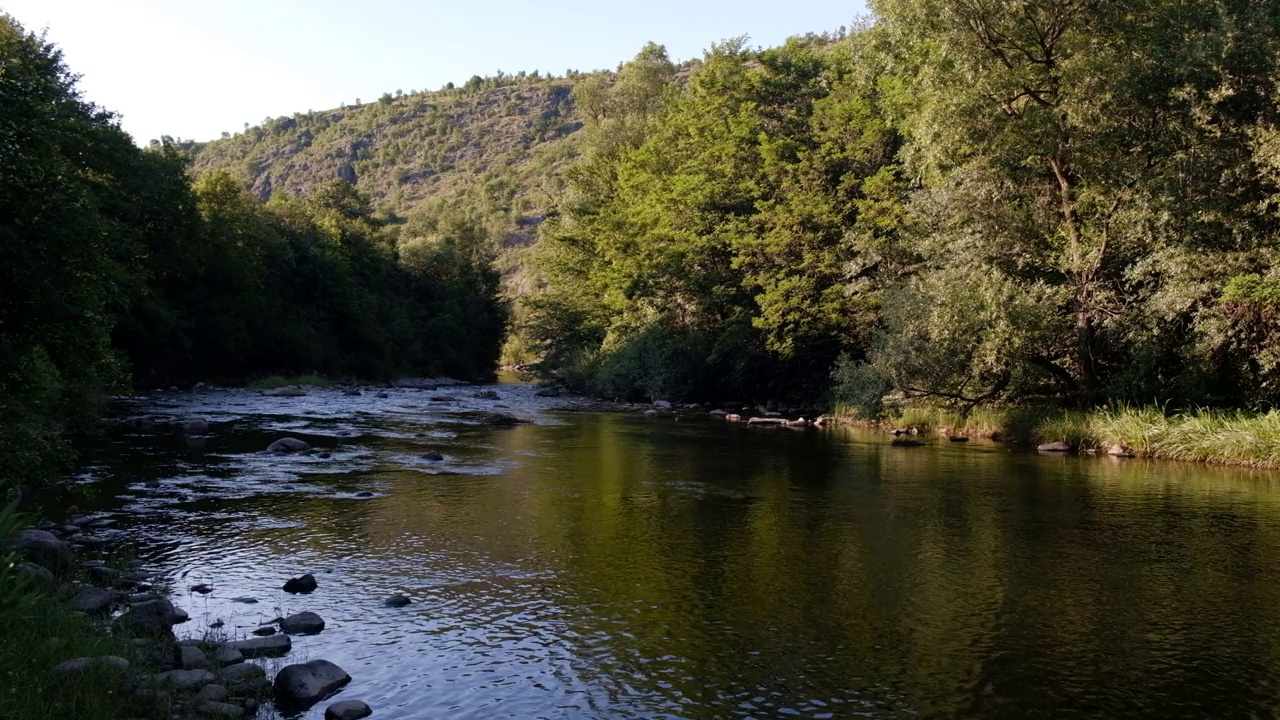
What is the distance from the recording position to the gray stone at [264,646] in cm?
990

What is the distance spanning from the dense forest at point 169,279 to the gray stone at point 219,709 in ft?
22.7

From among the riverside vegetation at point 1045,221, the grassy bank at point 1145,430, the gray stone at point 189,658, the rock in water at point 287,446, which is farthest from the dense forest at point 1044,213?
the gray stone at point 189,658

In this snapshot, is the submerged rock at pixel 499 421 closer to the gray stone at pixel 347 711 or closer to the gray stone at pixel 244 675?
the gray stone at pixel 244 675

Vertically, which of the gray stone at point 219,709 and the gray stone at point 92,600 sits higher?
the gray stone at point 92,600

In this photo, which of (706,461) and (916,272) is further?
(916,272)

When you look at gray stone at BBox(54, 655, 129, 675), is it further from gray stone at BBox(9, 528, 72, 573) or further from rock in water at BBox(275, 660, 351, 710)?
gray stone at BBox(9, 528, 72, 573)

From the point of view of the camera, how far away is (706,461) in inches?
1036

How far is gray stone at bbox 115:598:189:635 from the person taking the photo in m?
10.1

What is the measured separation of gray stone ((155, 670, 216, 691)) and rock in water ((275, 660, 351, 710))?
63 centimetres

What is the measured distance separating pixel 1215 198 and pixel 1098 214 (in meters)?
3.73

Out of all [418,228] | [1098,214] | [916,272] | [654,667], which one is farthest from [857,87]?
[418,228]

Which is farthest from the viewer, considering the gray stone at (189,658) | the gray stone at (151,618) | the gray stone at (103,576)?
the gray stone at (103,576)

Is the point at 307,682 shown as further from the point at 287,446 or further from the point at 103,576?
the point at 287,446

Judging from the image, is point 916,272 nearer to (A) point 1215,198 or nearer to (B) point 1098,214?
(B) point 1098,214
